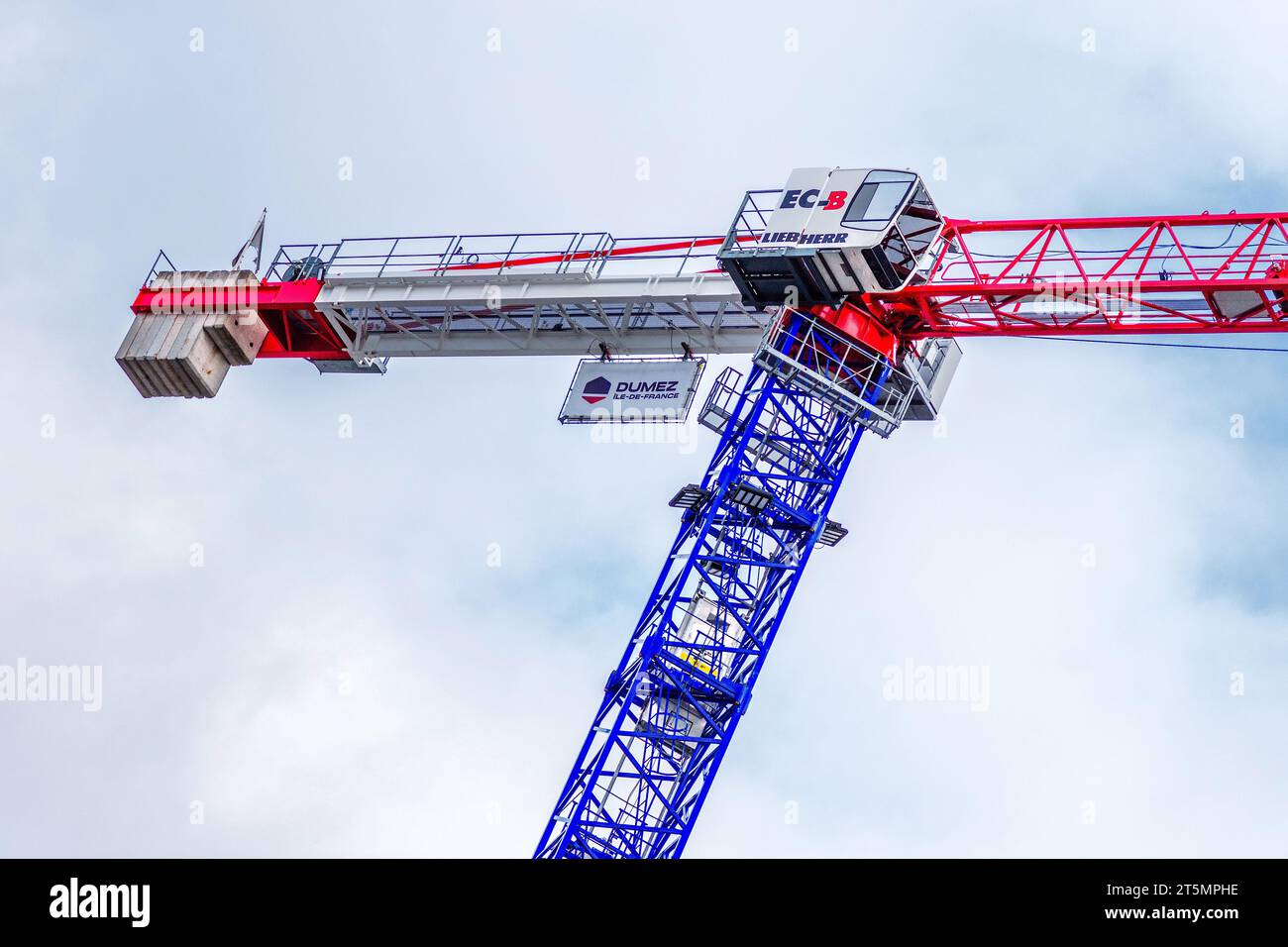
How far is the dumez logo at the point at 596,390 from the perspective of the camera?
5378cm

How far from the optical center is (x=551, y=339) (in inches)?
2205

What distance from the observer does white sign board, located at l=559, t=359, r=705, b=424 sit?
53031 millimetres

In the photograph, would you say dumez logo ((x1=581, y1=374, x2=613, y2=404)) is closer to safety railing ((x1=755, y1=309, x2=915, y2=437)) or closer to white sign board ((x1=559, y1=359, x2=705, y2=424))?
white sign board ((x1=559, y1=359, x2=705, y2=424))

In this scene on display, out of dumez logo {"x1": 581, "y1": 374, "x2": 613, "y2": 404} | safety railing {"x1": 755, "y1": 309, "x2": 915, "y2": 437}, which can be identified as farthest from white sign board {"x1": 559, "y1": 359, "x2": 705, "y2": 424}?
safety railing {"x1": 755, "y1": 309, "x2": 915, "y2": 437}

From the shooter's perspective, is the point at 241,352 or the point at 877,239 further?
the point at 241,352

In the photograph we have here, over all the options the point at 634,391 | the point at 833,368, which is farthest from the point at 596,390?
the point at 833,368

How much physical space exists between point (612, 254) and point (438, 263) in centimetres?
469

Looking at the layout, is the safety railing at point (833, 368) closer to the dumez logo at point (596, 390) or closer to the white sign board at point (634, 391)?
the white sign board at point (634, 391)

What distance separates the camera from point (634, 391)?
2109 inches

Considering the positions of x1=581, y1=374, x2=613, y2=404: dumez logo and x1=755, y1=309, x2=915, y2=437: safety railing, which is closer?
x1=755, y1=309, x2=915, y2=437: safety railing
